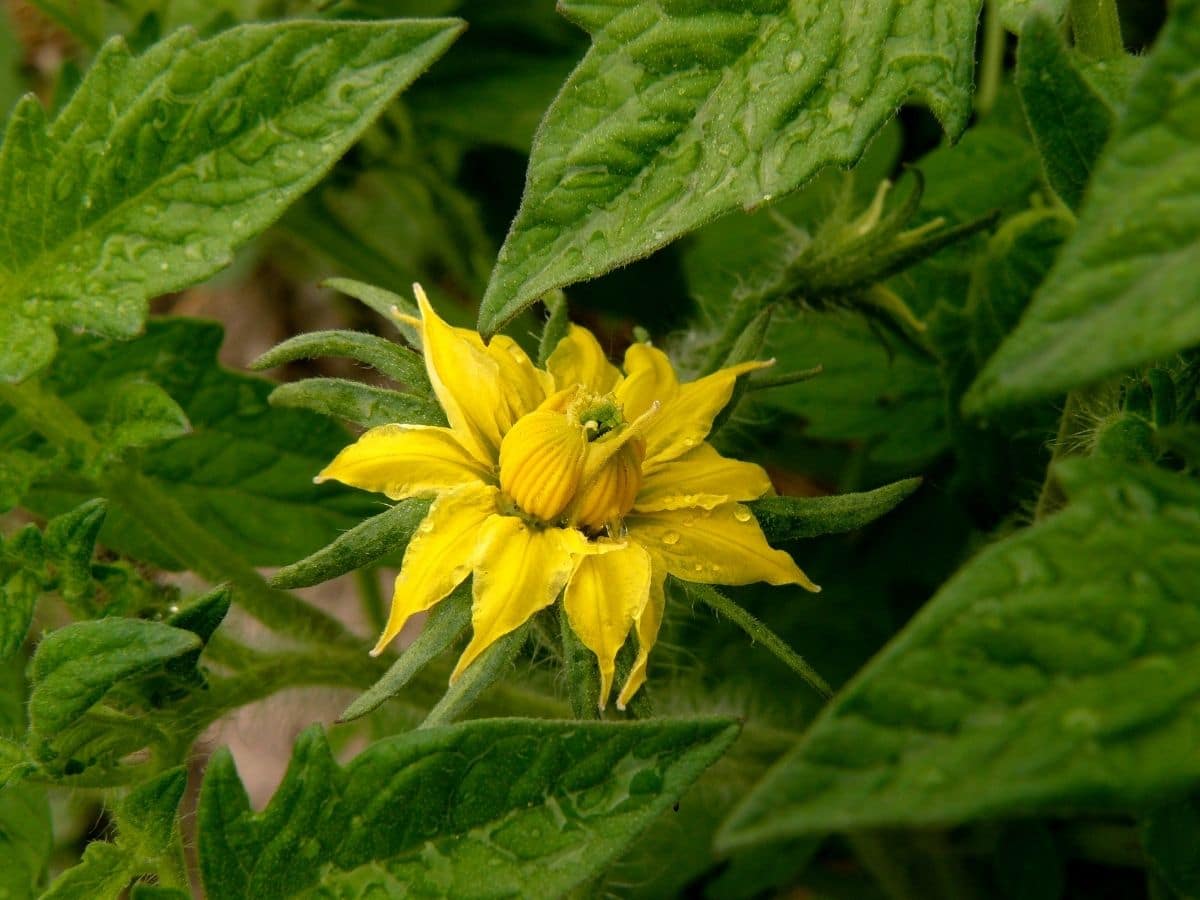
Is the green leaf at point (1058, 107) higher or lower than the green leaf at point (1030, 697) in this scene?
higher

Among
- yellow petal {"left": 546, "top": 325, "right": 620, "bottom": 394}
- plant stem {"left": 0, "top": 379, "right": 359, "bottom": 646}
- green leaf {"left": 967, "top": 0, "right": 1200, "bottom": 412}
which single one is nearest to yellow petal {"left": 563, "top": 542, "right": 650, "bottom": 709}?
yellow petal {"left": 546, "top": 325, "right": 620, "bottom": 394}

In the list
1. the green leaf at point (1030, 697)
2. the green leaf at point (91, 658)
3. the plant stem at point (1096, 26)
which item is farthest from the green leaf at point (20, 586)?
the plant stem at point (1096, 26)

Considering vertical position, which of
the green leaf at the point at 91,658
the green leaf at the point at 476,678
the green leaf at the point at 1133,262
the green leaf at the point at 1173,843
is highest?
the green leaf at the point at 1133,262

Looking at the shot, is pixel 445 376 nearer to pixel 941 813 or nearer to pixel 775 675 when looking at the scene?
pixel 941 813

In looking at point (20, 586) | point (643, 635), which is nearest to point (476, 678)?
point (643, 635)

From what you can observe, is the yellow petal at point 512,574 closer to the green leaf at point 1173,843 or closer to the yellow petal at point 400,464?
the yellow petal at point 400,464


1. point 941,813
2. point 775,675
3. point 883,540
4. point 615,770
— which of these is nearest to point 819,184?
point 883,540
